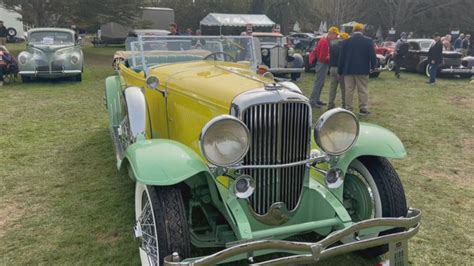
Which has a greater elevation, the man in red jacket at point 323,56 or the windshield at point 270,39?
the windshield at point 270,39

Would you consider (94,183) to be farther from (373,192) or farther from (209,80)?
(373,192)

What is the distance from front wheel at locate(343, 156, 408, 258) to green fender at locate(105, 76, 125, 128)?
2651 mm

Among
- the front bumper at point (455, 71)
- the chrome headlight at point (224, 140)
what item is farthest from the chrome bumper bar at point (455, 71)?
the chrome headlight at point (224, 140)

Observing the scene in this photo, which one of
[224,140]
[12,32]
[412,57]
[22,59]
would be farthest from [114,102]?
A: [12,32]

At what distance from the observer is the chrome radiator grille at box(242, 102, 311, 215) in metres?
2.70

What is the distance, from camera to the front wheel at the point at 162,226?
2.51m

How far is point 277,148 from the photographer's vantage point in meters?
2.78

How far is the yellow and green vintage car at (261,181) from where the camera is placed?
2525 mm

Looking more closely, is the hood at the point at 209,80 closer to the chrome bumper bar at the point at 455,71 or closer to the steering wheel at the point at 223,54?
the steering wheel at the point at 223,54

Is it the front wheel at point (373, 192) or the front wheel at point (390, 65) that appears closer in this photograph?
the front wheel at point (373, 192)

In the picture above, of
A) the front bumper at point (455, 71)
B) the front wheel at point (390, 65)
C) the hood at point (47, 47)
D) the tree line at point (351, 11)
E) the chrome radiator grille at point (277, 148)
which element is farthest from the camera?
the tree line at point (351, 11)

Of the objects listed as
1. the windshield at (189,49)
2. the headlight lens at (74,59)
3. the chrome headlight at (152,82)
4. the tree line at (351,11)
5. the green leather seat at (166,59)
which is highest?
the tree line at (351,11)

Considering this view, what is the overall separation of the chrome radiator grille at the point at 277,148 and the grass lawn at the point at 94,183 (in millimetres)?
839

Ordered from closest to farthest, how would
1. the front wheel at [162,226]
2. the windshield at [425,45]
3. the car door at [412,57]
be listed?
the front wheel at [162,226] < the car door at [412,57] < the windshield at [425,45]
